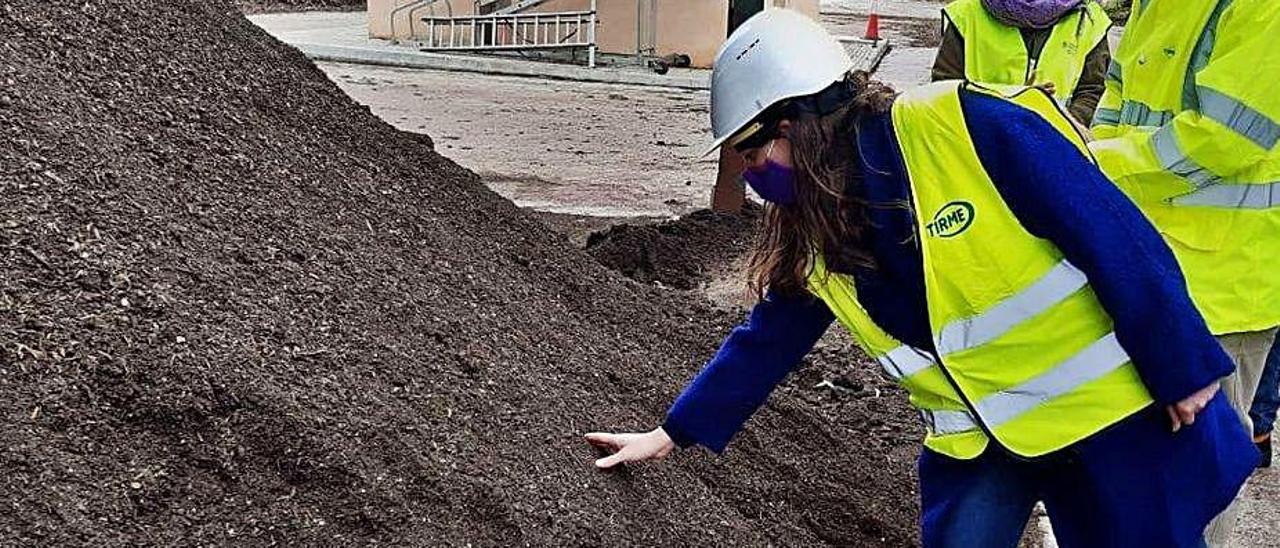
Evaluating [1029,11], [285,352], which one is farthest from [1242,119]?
[285,352]

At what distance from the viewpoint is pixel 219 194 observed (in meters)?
3.43

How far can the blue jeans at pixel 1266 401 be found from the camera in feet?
13.9

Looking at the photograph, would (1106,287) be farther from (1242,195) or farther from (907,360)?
(1242,195)

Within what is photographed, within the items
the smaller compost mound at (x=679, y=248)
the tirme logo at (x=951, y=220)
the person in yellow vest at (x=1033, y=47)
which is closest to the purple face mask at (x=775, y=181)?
the tirme logo at (x=951, y=220)

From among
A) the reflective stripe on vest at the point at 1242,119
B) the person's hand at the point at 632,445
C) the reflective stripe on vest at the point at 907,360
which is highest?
the reflective stripe on vest at the point at 1242,119

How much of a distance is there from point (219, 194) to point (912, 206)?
173 cm

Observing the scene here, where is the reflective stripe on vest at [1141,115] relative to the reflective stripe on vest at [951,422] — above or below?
above

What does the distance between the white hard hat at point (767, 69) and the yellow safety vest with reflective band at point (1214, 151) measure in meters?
1.08

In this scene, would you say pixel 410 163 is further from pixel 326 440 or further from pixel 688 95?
pixel 688 95

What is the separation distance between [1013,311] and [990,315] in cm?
4

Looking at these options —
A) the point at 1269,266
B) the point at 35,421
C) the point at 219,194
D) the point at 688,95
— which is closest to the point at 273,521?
the point at 35,421

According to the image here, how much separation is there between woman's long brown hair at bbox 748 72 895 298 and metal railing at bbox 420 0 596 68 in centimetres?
1241

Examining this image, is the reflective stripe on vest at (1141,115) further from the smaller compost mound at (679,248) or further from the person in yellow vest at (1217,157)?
the smaller compost mound at (679,248)

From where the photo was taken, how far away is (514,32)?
15.3 metres
